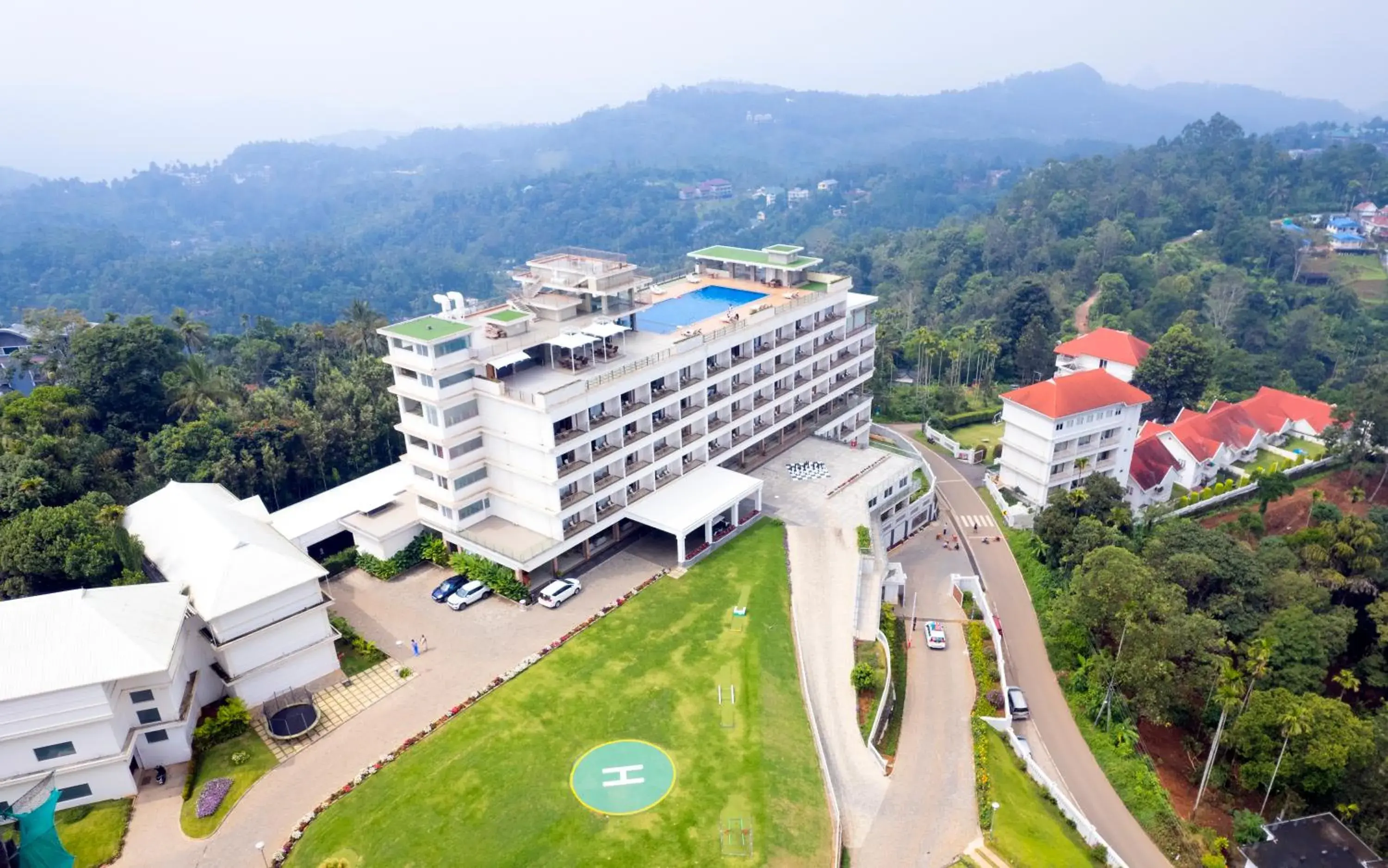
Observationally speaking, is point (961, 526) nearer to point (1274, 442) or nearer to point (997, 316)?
point (1274, 442)

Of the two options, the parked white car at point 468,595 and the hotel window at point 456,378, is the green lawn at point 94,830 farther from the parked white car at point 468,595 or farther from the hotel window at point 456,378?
the hotel window at point 456,378

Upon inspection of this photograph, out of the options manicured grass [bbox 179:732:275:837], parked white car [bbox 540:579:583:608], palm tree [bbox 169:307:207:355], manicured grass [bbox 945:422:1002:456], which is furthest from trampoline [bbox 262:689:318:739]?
manicured grass [bbox 945:422:1002:456]

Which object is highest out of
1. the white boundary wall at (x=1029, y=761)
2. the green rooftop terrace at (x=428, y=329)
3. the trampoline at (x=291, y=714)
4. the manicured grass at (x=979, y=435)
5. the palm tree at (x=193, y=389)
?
the green rooftop terrace at (x=428, y=329)

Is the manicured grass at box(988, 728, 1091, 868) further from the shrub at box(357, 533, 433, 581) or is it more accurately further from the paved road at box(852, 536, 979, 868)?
the shrub at box(357, 533, 433, 581)

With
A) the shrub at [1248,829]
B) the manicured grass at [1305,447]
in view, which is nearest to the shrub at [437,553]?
the shrub at [1248,829]

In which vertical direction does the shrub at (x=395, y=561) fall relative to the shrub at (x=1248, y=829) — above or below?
above

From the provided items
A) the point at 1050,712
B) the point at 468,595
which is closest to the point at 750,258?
the point at 468,595
